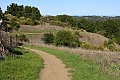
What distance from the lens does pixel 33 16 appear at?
6706cm

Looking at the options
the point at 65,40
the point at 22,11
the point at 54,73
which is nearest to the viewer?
the point at 54,73

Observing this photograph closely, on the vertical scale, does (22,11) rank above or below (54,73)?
above

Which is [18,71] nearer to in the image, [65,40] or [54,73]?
[54,73]

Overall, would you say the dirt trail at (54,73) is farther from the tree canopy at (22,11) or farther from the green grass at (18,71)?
the tree canopy at (22,11)

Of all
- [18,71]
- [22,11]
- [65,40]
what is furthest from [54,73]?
[22,11]

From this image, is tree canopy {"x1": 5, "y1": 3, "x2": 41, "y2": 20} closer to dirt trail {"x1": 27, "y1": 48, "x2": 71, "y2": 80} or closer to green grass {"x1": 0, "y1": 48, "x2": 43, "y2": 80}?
dirt trail {"x1": 27, "y1": 48, "x2": 71, "y2": 80}

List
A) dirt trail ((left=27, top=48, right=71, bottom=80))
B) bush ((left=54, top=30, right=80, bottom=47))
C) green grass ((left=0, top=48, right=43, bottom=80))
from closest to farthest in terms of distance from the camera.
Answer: green grass ((left=0, top=48, right=43, bottom=80)), dirt trail ((left=27, top=48, right=71, bottom=80)), bush ((left=54, top=30, right=80, bottom=47))

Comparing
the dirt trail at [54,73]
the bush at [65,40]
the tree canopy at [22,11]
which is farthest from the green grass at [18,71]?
the tree canopy at [22,11]

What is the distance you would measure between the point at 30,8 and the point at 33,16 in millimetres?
5058

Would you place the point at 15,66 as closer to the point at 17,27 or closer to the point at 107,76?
the point at 107,76

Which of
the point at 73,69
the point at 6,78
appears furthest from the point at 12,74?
the point at 73,69

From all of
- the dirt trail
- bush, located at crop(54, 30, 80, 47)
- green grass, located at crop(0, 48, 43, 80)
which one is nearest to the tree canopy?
bush, located at crop(54, 30, 80, 47)

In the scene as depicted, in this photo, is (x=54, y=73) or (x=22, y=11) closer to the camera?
(x=54, y=73)

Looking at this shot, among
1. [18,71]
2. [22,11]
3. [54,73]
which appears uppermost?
[22,11]
